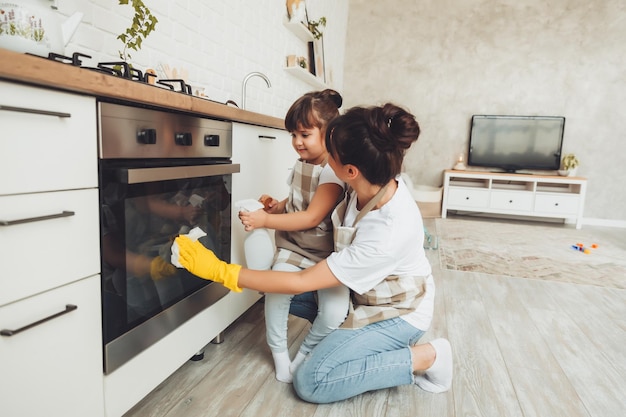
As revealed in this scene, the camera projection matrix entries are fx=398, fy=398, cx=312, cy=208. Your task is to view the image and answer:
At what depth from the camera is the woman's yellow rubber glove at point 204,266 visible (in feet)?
3.27

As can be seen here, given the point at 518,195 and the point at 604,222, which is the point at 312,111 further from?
the point at 604,222

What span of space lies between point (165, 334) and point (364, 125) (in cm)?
75

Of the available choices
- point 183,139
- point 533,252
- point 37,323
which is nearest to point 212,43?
point 183,139

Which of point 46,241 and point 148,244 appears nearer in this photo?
point 46,241

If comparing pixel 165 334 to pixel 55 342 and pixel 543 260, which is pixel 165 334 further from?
pixel 543 260

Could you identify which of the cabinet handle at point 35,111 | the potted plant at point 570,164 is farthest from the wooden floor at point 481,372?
the potted plant at point 570,164

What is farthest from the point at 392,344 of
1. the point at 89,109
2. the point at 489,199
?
the point at 489,199

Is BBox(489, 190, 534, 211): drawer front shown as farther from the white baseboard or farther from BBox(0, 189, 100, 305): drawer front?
BBox(0, 189, 100, 305): drawer front

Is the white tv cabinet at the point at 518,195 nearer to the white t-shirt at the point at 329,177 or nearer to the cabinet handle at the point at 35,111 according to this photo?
the white t-shirt at the point at 329,177

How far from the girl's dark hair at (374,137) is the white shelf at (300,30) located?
223 centimetres

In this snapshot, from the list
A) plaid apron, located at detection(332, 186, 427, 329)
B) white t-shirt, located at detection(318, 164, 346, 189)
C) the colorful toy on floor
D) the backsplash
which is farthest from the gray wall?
plaid apron, located at detection(332, 186, 427, 329)

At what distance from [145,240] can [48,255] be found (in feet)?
0.85

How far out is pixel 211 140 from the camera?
120cm

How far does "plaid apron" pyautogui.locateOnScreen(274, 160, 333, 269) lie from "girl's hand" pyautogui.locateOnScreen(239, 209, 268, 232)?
0.15 metres
